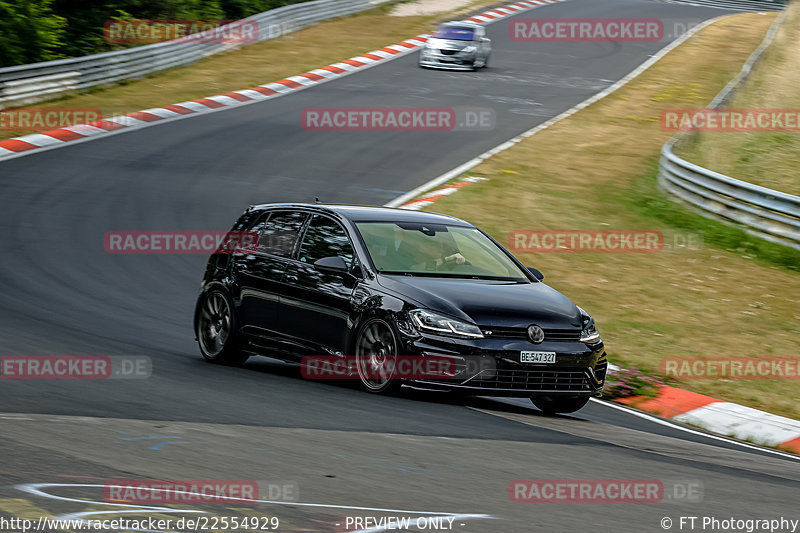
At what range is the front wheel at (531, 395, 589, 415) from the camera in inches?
393

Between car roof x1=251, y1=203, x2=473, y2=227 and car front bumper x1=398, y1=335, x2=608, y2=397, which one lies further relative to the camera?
car roof x1=251, y1=203, x2=473, y2=227

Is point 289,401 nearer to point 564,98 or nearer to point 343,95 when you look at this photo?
point 343,95

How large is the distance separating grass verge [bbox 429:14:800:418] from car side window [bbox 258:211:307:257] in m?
4.12

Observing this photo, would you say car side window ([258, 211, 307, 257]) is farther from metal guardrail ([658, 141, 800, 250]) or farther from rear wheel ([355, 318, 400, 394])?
metal guardrail ([658, 141, 800, 250])

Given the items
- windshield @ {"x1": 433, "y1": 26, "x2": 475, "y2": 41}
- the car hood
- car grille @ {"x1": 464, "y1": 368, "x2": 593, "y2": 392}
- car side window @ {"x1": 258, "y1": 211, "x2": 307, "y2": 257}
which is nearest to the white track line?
car grille @ {"x1": 464, "y1": 368, "x2": 593, "y2": 392}

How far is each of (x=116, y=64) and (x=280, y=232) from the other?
2281cm

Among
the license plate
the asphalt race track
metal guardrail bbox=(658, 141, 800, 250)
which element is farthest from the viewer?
metal guardrail bbox=(658, 141, 800, 250)

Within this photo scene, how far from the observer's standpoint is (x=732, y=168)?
2286cm

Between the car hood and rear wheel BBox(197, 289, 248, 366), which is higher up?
the car hood

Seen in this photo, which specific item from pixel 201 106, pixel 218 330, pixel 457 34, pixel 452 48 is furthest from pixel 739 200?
pixel 457 34

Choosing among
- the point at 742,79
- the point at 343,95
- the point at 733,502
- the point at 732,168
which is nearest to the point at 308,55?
the point at 343,95

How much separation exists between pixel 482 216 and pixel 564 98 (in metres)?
14.4

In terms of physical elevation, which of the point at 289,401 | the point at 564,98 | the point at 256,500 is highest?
the point at 256,500

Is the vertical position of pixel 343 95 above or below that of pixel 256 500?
below
